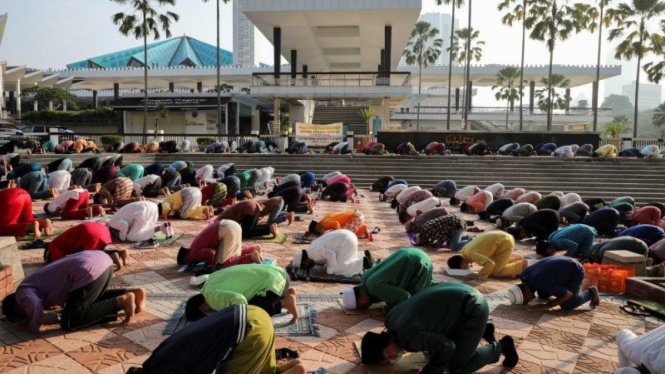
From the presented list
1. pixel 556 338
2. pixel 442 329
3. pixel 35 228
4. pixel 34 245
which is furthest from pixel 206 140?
pixel 442 329

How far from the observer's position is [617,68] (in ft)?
166

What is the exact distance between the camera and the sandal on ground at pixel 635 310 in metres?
5.83

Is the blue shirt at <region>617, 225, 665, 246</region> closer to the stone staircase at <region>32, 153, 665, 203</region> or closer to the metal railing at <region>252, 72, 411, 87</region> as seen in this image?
the stone staircase at <region>32, 153, 665, 203</region>

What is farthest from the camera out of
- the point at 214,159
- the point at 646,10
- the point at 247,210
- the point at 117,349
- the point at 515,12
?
the point at 515,12

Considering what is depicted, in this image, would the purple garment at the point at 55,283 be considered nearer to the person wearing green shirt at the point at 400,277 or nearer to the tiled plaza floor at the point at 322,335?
the tiled plaza floor at the point at 322,335

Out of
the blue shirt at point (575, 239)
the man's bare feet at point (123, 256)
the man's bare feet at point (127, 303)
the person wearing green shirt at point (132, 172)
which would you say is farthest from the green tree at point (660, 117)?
the man's bare feet at point (127, 303)

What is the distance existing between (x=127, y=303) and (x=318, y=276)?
244cm

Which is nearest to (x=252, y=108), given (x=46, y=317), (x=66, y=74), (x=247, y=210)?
(x=66, y=74)

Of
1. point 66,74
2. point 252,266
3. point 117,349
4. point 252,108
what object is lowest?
point 117,349

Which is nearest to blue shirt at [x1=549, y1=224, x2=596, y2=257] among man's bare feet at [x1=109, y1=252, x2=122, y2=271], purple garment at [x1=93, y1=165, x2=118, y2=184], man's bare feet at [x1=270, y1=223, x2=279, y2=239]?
→ man's bare feet at [x1=270, y1=223, x2=279, y2=239]

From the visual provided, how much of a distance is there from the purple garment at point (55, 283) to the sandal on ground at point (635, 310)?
5.48 metres

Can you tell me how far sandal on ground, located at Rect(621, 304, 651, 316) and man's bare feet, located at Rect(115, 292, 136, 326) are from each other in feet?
17.0

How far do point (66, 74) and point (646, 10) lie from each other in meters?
48.8

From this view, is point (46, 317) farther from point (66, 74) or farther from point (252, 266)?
point (66, 74)
